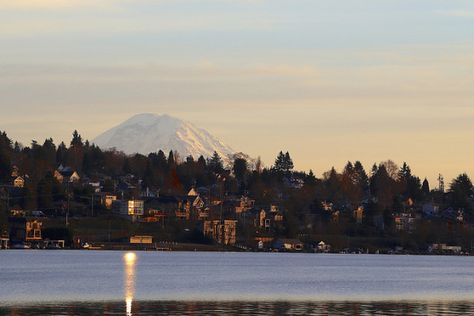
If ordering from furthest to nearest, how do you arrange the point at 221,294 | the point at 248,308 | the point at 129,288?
the point at 129,288, the point at 221,294, the point at 248,308

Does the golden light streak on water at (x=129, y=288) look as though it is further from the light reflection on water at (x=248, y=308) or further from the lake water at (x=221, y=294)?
the light reflection on water at (x=248, y=308)

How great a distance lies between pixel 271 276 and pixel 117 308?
56.2m

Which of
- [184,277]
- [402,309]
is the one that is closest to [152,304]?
[402,309]

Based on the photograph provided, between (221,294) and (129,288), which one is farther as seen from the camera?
(129,288)

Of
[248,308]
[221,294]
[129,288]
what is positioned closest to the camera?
[248,308]

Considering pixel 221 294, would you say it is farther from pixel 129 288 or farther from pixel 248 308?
pixel 248 308

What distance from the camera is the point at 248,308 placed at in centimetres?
8431

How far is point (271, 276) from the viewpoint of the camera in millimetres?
138125

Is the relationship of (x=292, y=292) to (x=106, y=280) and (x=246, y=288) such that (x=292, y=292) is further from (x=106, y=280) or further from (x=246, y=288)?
(x=106, y=280)

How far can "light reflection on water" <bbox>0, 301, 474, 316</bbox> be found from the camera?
79938 millimetres

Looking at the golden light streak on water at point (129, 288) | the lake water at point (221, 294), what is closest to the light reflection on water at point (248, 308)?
the lake water at point (221, 294)

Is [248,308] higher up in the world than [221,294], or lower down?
lower down

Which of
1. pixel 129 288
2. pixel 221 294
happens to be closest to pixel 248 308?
pixel 221 294

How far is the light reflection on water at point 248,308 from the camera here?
262 feet
